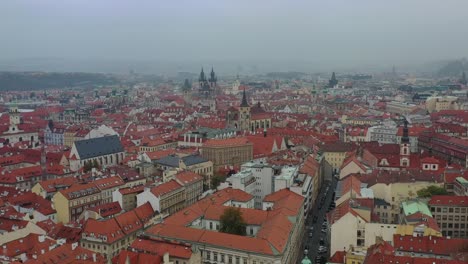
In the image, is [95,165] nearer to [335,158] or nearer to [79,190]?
[79,190]

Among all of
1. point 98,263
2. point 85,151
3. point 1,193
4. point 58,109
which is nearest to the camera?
point 98,263

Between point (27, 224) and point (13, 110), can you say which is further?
point (13, 110)

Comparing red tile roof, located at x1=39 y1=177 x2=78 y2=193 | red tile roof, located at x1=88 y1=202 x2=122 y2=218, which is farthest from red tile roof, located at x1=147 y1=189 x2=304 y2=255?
red tile roof, located at x1=39 y1=177 x2=78 y2=193

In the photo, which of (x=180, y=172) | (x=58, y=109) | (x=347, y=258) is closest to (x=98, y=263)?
(x=347, y=258)

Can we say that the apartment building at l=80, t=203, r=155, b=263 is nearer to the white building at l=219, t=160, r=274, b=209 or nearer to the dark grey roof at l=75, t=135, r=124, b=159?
the white building at l=219, t=160, r=274, b=209

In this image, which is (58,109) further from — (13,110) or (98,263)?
(98,263)

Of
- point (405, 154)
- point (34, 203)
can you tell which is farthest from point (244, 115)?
point (34, 203)

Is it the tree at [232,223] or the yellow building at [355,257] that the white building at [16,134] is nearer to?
the tree at [232,223]
